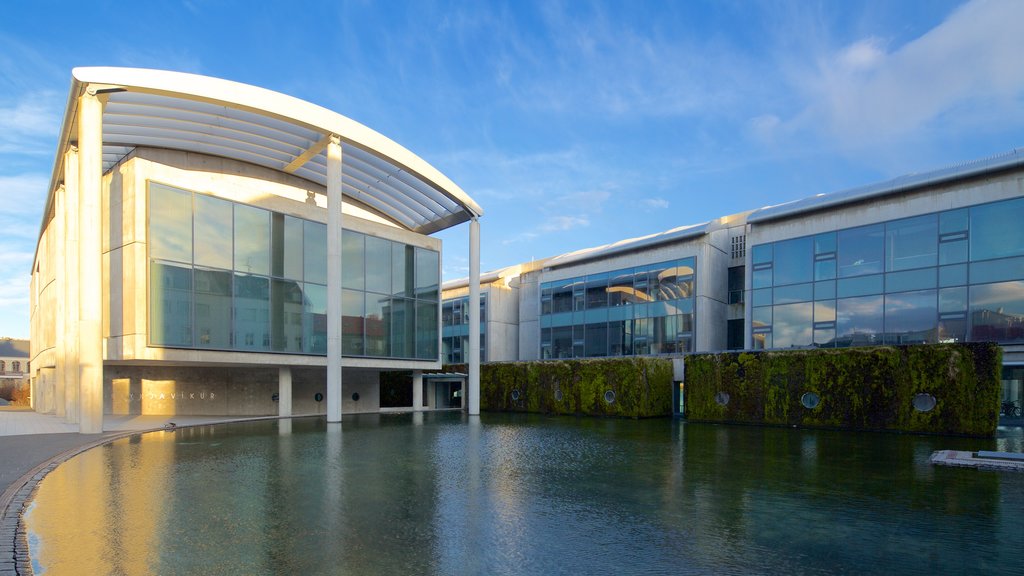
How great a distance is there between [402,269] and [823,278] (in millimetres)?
21774

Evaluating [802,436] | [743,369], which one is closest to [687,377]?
[743,369]

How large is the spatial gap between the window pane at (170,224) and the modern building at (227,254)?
54mm

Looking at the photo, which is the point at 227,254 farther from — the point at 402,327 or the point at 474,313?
the point at 474,313

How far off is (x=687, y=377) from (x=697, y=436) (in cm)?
853

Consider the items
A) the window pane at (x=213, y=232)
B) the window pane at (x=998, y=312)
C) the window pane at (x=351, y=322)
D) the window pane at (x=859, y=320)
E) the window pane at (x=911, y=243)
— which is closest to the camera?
the window pane at (x=998, y=312)

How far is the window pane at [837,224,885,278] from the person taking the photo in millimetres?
29516

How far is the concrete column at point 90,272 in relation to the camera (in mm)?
20812

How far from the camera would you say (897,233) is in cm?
2895

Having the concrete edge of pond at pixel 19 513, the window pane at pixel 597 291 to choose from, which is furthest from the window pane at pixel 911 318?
the concrete edge of pond at pixel 19 513

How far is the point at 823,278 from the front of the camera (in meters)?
31.3

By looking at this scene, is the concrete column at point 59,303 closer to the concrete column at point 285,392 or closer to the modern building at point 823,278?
the concrete column at point 285,392

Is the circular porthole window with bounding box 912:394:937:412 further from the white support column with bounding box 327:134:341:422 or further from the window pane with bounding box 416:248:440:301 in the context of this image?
the window pane with bounding box 416:248:440:301

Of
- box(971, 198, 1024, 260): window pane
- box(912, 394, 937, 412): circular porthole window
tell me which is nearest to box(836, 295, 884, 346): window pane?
box(971, 198, 1024, 260): window pane

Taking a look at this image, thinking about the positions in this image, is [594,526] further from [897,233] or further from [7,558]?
[897,233]
